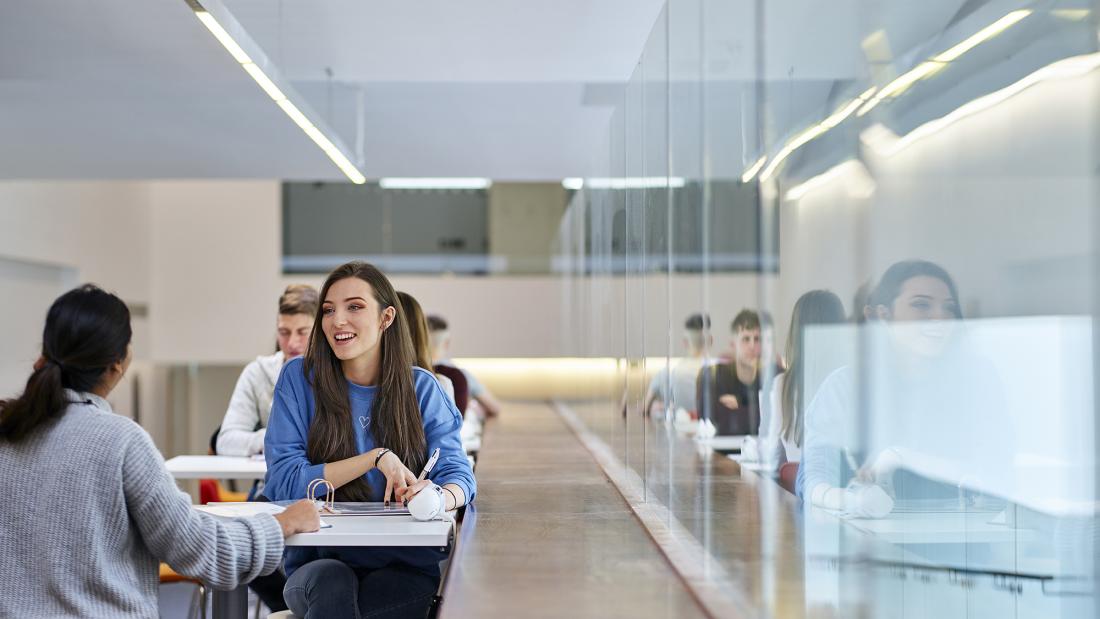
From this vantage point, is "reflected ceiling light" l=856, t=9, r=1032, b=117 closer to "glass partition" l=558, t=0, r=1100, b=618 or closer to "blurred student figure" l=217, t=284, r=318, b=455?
"glass partition" l=558, t=0, r=1100, b=618

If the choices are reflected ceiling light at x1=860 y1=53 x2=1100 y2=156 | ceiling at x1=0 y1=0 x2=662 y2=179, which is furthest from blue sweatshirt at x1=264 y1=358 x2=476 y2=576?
ceiling at x1=0 y1=0 x2=662 y2=179

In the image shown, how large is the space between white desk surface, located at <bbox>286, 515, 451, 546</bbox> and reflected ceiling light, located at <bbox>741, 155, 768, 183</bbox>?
104 cm

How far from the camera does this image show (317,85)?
771cm

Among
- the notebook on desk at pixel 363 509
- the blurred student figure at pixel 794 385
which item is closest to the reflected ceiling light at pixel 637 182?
the blurred student figure at pixel 794 385

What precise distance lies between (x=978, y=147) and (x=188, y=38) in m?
5.31

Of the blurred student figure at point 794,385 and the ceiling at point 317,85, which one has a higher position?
the ceiling at point 317,85

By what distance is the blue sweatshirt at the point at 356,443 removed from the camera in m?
2.75

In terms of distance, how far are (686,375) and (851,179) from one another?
5.18ft

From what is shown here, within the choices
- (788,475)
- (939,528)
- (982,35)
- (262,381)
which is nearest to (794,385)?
(788,475)

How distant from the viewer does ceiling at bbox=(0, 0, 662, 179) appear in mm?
5500

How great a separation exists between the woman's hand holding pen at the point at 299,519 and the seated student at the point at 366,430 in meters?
0.30

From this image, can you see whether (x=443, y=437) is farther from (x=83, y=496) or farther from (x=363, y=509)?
(x=83, y=496)

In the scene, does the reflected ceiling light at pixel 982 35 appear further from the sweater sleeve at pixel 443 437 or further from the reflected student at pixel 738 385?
the sweater sleeve at pixel 443 437

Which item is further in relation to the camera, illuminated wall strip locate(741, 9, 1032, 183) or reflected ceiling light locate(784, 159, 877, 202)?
reflected ceiling light locate(784, 159, 877, 202)
